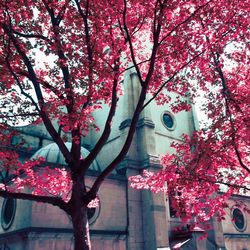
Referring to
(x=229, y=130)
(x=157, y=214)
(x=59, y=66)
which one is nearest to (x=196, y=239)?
(x=157, y=214)

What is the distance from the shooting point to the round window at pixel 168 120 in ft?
81.7

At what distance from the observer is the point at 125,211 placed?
784 inches

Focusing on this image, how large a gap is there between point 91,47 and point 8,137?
4.10 meters

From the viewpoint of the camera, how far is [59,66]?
9312mm

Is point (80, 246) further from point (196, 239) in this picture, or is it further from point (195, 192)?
point (196, 239)

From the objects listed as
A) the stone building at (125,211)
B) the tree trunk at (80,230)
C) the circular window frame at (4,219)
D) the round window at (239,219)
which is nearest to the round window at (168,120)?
the stone building at (125,211)

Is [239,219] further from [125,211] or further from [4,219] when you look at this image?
[4,219]

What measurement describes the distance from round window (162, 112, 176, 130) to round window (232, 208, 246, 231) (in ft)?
33.4

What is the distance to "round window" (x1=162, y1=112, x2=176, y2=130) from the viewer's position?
→ 2489 cm

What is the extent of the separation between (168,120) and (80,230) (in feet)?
60.8

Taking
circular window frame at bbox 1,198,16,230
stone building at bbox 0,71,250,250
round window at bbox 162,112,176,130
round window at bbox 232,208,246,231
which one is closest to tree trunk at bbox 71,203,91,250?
stone building at bbox 0,71,250,250

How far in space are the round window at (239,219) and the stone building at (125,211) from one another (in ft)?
0.29

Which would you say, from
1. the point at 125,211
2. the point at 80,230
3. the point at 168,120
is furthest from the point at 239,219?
the point at 80,230

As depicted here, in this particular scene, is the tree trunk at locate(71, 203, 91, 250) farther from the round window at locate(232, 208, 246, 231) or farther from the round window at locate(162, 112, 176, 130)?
the round window at locate(232, 208, 246, 231)
